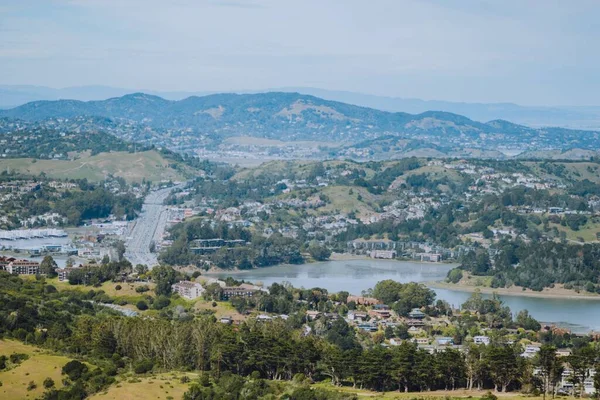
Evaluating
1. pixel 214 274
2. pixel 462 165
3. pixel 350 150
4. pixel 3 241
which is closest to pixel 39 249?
pixel 3 241

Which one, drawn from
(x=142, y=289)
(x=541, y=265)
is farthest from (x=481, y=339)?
(x=541, y=265)

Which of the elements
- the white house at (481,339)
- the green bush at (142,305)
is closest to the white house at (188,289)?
the green bush at (142,305)

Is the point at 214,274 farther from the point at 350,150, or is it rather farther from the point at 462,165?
the point at 350,150

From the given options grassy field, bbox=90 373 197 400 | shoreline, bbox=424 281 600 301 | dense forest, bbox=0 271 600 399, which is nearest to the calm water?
shoreline, bbox=424 281 600 301

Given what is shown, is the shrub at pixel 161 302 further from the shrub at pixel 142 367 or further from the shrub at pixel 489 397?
the shrub at pixel 489 397

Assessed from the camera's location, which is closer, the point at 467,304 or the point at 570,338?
the point at 570,338

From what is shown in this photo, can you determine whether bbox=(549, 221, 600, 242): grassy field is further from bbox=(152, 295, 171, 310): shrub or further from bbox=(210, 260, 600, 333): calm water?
bbox=(152, 295, 171, 310): shrub
